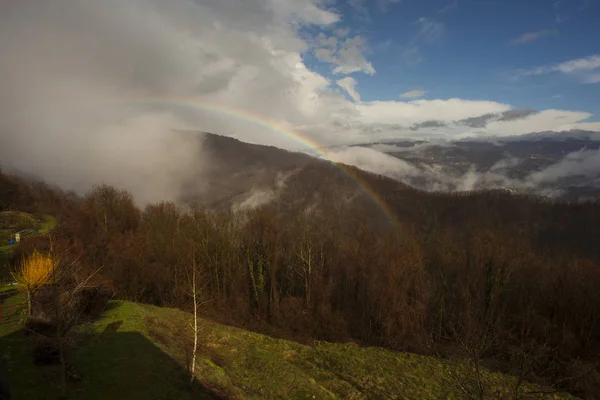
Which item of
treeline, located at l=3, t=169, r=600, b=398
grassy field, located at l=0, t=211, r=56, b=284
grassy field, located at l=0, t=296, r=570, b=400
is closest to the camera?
grassy field, located at l=0, t=296, r=570, b=400

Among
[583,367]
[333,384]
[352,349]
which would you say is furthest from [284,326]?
[583,367]

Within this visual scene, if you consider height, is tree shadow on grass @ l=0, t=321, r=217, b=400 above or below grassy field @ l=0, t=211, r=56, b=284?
above

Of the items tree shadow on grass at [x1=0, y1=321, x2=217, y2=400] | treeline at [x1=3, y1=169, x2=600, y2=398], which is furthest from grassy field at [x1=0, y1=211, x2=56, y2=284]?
tree shadow on grass at [x1=0, y1=321, x2=217, y2=400]

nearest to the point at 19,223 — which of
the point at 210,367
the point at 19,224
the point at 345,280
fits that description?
the point at 19,224

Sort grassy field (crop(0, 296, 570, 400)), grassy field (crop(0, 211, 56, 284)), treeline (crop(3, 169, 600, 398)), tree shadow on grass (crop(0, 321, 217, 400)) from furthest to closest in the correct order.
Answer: grassy field (crop(0, 211, 56, 284)) < treeline (crop(3, 169, 600, 398)) < grassy field (crop(0, 296, 570, 400)) < tree shadow on grass (crop(0, 321, 217, 400))

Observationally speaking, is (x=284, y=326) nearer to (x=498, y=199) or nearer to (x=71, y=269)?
(x=71, y=269)

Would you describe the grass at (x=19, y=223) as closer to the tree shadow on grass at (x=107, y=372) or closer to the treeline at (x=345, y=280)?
the treeline at (x=345, y=280)

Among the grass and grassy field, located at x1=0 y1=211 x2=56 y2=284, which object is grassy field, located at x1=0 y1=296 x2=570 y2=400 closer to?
grassy field, located at x1=0 y1=211 x2=56 y2=284
